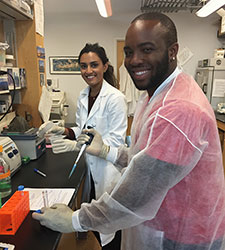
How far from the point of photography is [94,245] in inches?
73.5

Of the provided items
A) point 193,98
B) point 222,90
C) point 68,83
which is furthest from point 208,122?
point 68,83

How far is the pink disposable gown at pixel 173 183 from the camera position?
63 centimetres

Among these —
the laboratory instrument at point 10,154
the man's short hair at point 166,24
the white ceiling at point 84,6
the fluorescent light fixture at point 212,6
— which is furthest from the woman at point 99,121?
the white ceiling at point 84,6

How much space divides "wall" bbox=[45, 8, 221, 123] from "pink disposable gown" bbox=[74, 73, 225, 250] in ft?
12.1

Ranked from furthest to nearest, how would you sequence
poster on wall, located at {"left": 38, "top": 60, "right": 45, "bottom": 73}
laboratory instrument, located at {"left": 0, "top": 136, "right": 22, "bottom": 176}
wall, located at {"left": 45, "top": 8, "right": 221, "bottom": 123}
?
wall, located at {"left": 45, "top": 8, "right": 221, "bottom": 123} → poster on wall, located at {"left": 38, "top": 60, "right": 45, "bottom": 73} → laboratory instrument, located at {"left": 0, "top": 136, "right": 22, "bottom": 176}

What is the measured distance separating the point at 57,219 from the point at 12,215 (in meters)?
0.15

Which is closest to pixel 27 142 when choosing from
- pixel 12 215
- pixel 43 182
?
pixel 43 182

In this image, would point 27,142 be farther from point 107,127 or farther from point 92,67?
point 92,67

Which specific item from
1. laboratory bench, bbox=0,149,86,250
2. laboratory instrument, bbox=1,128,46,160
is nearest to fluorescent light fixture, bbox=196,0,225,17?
laboratory bench, bbox=0,149,86,250

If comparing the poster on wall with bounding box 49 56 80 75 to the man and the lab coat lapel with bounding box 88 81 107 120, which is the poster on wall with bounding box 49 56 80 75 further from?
the man

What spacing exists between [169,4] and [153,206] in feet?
11.6

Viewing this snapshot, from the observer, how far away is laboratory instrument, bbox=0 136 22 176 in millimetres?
1178

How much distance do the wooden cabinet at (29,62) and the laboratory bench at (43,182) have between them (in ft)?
1.90

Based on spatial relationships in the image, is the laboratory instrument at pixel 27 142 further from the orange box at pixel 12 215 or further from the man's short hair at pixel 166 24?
the man's short hair at pixel 166 24
